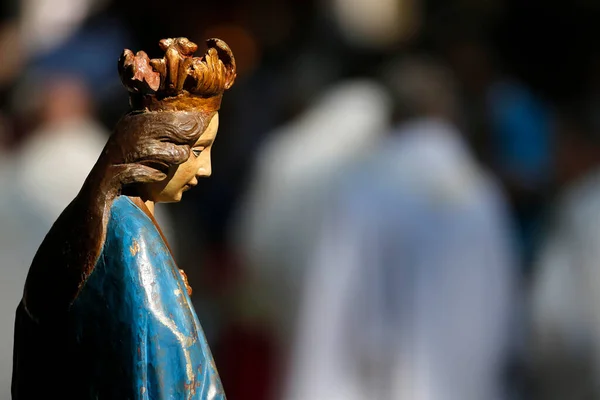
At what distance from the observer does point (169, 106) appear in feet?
8.77

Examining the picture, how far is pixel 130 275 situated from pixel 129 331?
0.09 m

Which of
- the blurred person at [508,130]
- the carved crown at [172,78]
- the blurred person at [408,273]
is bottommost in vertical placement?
the carved crown at [172,78]

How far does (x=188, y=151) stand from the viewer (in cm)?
269

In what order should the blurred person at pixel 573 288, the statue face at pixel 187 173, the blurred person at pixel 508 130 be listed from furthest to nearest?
the blurred person at pixel 508 130 < the blurred person at pixel 573 288 < the statue face at pixel 187 173

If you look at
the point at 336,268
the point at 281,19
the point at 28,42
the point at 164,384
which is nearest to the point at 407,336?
the point at 336,268

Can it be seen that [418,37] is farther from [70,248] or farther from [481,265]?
[70,248]

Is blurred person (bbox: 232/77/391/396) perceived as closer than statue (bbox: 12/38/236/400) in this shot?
No

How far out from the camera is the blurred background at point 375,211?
615 cm

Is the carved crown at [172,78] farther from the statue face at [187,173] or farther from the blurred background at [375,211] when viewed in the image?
the blurred background at [375,211]

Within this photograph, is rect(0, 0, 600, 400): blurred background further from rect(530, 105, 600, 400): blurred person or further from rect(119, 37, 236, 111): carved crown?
rect(119, 37, 236, 111): carved crown

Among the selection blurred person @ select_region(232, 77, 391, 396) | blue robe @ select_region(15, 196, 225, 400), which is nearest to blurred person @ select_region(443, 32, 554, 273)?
blurred person @ select_region(232, 77, 391, 396)

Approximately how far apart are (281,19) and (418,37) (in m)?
1.22

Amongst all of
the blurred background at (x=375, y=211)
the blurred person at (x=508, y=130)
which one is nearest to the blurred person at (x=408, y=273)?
the blurred background at (x=375, y=211)

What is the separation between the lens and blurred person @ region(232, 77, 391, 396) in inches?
257
